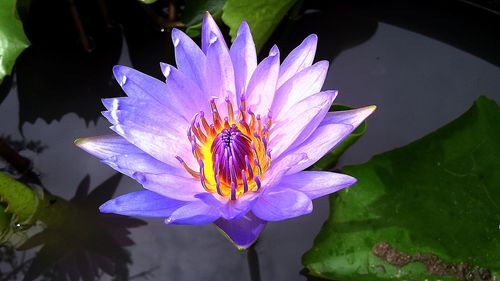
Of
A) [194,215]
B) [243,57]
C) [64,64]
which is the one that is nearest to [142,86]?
[243,57]

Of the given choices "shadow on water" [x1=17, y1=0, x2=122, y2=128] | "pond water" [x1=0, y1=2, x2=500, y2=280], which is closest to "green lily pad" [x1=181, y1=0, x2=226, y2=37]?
"pond water" [x1=0, y1=2, x2=500, y2=280]

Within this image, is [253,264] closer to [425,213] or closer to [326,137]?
[425,213]

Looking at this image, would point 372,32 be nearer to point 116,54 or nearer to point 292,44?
point 292,44

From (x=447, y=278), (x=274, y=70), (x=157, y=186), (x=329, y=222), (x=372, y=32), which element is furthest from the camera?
(x=372, y=32)

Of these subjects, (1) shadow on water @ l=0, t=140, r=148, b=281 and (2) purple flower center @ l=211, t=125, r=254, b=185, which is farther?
(1) shadow on water @ l=0, t=140, r=148, b=281

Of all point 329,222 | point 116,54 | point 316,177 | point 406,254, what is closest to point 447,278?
point 406,254

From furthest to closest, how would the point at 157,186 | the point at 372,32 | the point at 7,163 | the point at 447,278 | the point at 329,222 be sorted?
the point at 372,32, the point at 7,163, the point at 329,222, the point at 447,278, the point at 157,186

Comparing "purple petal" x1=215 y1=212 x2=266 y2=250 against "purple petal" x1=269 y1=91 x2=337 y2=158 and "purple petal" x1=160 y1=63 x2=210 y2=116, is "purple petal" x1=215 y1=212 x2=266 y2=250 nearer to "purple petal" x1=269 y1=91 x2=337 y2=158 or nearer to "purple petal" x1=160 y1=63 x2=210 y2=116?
"purple petal" x1=269 y1=91 x2=337 y2=158
